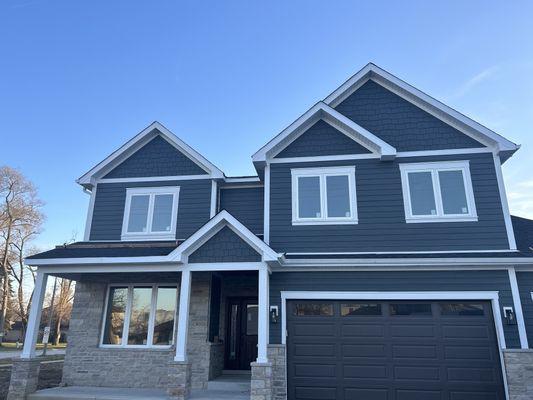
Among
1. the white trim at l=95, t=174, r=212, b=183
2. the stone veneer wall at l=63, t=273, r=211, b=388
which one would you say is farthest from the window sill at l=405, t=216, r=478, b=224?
the white trim at l=95, t=174, r=212, b=183

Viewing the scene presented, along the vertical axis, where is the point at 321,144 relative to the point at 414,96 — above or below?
below

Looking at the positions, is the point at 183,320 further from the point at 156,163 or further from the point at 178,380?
the point at 156,163

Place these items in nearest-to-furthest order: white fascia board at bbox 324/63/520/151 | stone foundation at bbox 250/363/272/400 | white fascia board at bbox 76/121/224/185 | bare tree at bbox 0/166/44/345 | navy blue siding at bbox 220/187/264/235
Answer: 1. stone foundation at bbox 250/363/272/400
2. white fascia board at bbox 324/63/520/151
3. navy blue siding at bbox 220/187/264/235
4. white fascia board at bbox 76/121/224/185
5. bare tree at bbox 0/166/44/345

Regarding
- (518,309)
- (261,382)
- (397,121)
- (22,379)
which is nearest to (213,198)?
(261,382)

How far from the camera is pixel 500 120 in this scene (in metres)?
11.9

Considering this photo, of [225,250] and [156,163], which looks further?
[156,163]

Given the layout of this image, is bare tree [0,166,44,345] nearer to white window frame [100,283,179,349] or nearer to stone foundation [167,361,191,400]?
white window frame [100,283,179,349]

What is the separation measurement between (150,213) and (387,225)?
6.64 meters

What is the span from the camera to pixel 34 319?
9.22m

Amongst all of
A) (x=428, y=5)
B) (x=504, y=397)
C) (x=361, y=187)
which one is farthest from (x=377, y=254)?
(x=428, y=5)

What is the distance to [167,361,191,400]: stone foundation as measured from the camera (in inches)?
318

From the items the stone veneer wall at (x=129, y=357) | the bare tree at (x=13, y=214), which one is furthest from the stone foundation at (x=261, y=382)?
the bare tree at (x=13, y=214)

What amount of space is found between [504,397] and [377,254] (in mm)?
3802

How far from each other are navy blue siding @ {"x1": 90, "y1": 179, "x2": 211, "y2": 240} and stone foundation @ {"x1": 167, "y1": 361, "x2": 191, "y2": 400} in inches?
144
